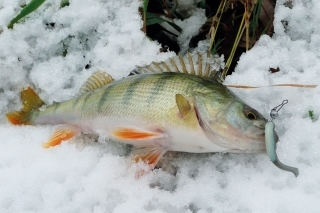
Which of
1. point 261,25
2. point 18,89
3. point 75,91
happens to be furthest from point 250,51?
point 18,89

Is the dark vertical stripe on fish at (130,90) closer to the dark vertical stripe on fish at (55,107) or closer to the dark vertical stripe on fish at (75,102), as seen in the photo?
the dark vertical stripe on fish at (75,102)

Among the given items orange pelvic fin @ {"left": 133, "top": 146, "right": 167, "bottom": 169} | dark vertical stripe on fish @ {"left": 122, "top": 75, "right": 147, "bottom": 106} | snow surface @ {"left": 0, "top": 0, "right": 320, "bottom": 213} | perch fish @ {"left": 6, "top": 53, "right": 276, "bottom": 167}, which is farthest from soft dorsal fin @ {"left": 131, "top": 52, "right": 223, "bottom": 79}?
orange pelvic fin @ {"left": 133, "top": 146, "right": 167, "bottom": 169}

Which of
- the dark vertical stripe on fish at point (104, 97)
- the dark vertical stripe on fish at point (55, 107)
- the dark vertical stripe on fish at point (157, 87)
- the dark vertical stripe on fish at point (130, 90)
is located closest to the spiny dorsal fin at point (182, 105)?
the dark vertical stripe on fish at point (157, 87)

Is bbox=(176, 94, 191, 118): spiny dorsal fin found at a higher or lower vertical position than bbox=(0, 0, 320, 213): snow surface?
higher

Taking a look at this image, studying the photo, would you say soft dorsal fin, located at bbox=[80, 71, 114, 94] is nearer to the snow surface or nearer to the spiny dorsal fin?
the snow surface

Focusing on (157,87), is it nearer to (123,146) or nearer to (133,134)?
(133,134)

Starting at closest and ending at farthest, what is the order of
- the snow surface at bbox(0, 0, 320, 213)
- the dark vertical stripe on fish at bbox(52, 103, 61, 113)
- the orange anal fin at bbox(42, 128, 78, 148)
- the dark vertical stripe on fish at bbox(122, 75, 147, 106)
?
the snow surface at bbox(0, 0, 320, 213) < the dark vertical stripe on fish at bbox(122, 75, 147, 106) < the orange anal fin at bbox(42, 128, 78, 148) < the dark vertical stripe on fish at bbox(52, 103, 61, 113)
